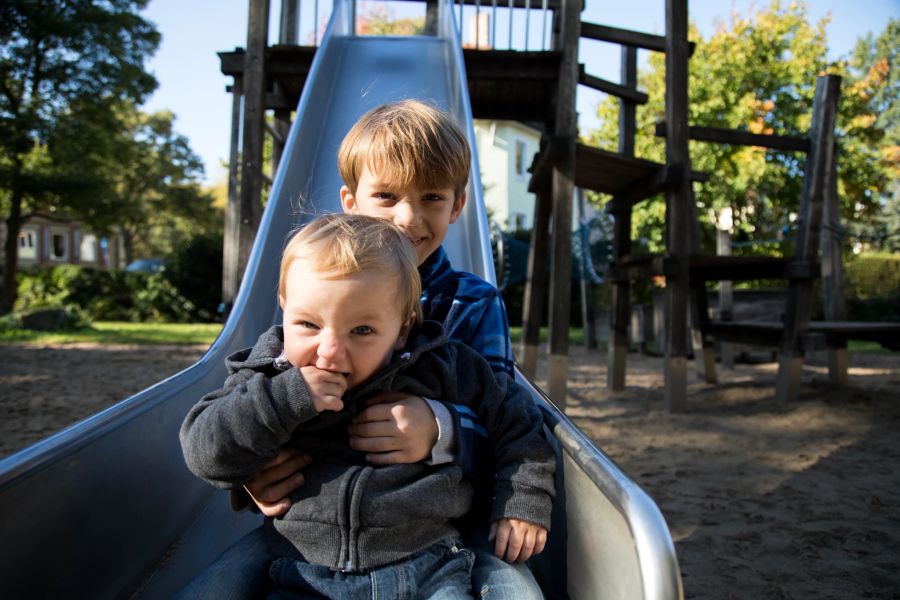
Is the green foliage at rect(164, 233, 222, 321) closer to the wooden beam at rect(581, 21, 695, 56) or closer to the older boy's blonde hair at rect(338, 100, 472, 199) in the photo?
the wooden beam at rect(581, 21, 695, 56)

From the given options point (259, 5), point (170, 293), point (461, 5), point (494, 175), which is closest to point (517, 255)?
point (461, 5)

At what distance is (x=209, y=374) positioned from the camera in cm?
203

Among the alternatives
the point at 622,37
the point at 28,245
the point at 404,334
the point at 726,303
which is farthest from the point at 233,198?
the point at 28,245

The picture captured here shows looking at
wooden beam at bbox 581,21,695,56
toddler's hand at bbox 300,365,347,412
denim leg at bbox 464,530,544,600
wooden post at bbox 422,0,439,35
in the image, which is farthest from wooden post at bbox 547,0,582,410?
toddler's hand at bbox 300,365,347,412

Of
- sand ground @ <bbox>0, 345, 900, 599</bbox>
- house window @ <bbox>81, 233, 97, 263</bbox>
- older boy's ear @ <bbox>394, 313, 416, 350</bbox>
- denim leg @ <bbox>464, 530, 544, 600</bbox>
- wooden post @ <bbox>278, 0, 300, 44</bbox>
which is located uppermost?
house window @ <bbox>81, 233, 97, 263</bbox>

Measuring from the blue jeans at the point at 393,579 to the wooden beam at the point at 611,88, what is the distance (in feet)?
15.5

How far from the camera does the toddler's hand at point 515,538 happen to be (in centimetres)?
123

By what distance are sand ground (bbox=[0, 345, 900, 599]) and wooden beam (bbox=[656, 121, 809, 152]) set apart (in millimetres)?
2008

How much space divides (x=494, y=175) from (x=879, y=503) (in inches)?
849

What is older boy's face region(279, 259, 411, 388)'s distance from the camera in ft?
3.77

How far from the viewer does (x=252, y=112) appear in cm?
452

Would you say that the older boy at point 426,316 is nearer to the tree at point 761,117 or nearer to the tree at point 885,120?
the tree at point 885,120

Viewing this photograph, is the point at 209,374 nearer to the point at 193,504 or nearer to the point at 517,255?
the point at 193,504

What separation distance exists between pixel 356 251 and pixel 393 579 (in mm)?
566
